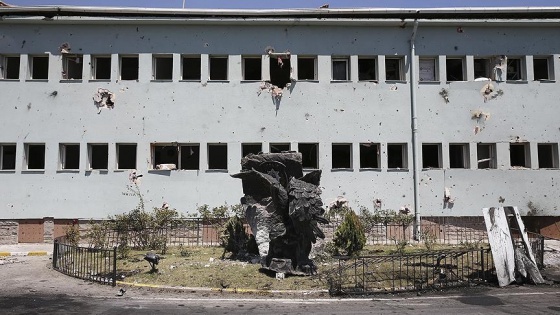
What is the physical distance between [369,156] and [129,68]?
12.0 m

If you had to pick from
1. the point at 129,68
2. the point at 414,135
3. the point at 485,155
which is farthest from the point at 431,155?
the point at 129,68

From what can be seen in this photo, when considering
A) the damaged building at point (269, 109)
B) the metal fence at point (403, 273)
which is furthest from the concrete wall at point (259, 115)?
the metal fence at point (403, 273)

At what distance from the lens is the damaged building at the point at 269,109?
2031 centimetres

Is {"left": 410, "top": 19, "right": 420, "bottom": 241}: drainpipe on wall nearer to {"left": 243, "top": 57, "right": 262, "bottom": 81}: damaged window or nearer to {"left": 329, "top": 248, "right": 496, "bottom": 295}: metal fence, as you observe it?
{"left": 243, "top": 57, "right": 262, "bottom": 81}: damaged window

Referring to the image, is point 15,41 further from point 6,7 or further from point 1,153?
point 1,153

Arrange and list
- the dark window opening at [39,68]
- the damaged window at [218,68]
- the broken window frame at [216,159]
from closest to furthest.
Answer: the broken window frame at [216,159]
the dark window opening at [39,68]
the damaged window at [218,68]

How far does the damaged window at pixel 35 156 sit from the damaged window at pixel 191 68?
7142 mm

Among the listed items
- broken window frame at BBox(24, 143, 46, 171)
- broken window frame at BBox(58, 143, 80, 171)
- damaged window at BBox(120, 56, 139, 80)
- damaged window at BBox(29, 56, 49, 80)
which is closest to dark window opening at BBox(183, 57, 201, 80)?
damaged window at BBox(120, 56, 139, 80)

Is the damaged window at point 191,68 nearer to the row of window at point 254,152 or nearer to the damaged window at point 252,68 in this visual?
the damaged window at point 252,68

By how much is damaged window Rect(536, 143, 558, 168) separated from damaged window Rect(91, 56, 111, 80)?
2048 cm

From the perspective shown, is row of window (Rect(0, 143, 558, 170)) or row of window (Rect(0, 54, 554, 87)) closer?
row of window (Rect(0, 143, 558, 170))

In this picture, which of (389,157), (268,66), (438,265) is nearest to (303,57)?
(268,66)

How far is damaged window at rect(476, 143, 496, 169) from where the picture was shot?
2138 cm

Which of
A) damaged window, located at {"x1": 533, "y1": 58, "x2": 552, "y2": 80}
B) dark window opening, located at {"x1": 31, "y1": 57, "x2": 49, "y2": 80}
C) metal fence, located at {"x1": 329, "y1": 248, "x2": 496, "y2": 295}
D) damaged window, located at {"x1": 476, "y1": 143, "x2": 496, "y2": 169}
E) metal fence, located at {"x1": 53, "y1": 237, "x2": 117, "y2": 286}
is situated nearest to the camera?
metal fence, located at {"x1": 329, "y1": 248, "x2": 496, "y2": 295}
